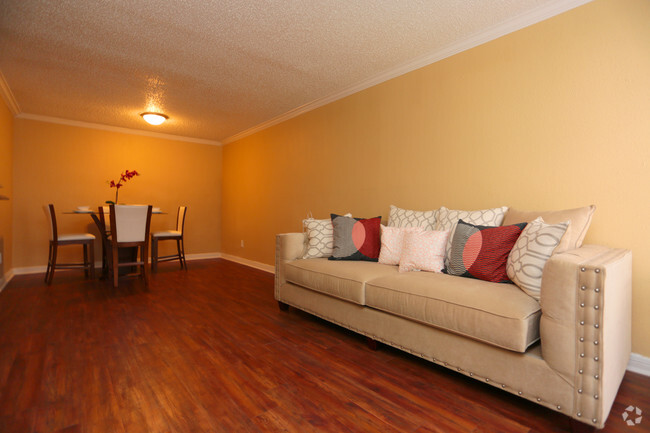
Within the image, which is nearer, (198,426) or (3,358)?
(198,426)

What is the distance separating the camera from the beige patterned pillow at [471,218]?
7.66 feet

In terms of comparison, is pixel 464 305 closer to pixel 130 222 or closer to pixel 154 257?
pixel 130 222

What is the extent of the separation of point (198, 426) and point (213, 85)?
3371mm

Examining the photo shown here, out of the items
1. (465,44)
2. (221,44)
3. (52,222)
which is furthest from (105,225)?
(465,44)

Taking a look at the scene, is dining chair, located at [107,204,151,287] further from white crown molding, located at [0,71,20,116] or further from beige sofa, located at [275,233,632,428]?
beige sofa, located at [275,233,632,428]

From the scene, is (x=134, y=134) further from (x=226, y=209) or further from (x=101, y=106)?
(x=226, y=209)

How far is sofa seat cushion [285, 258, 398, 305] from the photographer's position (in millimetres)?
2287

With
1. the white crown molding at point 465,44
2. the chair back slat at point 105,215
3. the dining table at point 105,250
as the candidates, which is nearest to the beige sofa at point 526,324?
the white crown molding at point 465,44

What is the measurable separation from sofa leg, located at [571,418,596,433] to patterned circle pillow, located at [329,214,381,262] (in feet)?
5.43

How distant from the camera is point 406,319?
6.59 ft

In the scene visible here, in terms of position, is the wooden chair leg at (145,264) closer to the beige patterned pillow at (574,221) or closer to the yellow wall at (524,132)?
the yellow wall at (524,132)

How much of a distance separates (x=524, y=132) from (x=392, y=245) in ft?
4.08

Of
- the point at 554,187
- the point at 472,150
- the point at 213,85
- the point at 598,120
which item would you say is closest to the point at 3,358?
the point at 213,85

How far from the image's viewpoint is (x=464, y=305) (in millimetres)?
1695
